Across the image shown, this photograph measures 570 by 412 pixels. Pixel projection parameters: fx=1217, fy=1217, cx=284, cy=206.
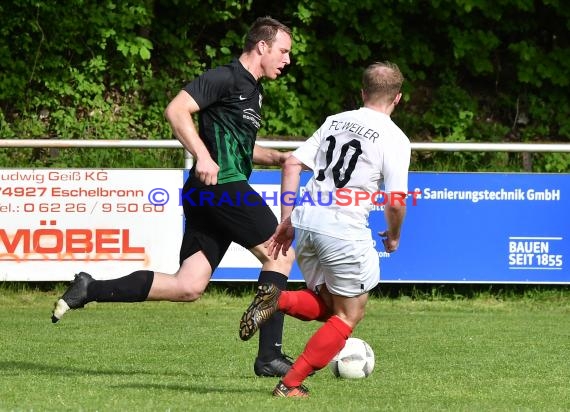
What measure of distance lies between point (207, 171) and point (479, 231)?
6.03 metres

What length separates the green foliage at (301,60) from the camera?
54.0 feet

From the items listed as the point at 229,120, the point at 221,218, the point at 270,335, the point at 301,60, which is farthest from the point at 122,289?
the point at 301,60

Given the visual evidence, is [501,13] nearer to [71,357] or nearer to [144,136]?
[144,136]

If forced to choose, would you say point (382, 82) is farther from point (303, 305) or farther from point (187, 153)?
point (187, 153)

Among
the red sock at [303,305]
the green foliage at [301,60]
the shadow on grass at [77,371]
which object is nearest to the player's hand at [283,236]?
the red sock at [303,305]

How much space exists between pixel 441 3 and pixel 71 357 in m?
9.97

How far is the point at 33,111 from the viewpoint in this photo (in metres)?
16.7

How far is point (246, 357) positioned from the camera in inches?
330

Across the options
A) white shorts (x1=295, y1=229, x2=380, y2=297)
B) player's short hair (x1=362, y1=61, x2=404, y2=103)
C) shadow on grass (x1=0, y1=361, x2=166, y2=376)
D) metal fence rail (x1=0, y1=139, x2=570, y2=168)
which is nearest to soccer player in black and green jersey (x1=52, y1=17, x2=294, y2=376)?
shadow on grass (x1=0, y1=361, x2=166, y2=376)

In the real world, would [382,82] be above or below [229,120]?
above

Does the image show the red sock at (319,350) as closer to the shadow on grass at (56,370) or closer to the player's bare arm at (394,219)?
the player's bare arm at (394,219)

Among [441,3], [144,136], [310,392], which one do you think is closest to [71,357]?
[310,392]

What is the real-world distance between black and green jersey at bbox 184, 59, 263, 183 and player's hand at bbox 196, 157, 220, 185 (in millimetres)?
520

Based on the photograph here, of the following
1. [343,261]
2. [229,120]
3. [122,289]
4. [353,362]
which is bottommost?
[353,362]
